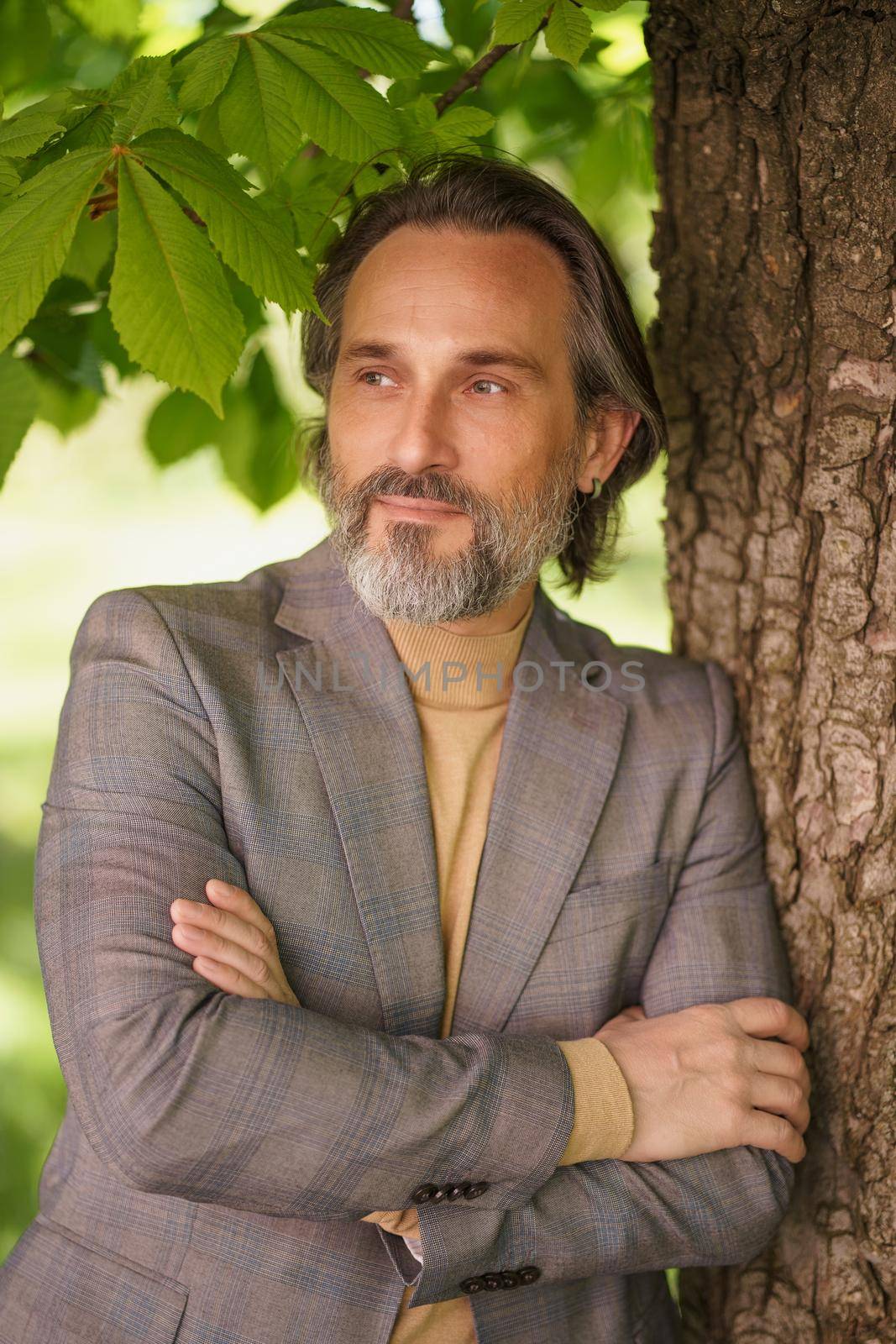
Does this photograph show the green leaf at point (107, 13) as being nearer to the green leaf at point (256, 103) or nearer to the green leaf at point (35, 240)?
the green leaf at point (256, 103)

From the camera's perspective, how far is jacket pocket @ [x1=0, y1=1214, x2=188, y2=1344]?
1.67 metres

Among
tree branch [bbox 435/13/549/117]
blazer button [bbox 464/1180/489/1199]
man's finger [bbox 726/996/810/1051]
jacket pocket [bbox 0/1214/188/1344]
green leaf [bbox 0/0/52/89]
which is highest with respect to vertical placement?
tree branch [bbox 435/13/549/117]

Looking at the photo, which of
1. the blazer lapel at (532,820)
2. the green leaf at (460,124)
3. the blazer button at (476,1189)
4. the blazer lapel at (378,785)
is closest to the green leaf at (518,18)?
the green leaf at (460,124)

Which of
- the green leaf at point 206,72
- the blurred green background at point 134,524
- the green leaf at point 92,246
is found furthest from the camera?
the blurred green background at point 134,524

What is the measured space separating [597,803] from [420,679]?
0.38 metres

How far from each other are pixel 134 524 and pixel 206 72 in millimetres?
4464

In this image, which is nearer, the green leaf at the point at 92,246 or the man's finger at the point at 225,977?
the man's finger at the point at 225,977

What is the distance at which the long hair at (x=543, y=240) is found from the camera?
6.69 ft

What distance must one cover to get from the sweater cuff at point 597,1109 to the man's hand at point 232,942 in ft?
1.40

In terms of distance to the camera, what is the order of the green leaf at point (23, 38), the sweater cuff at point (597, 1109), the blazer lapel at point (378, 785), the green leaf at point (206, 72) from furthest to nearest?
the green leaf at point (23, 38), the blazer lapel at point (378, 785), the sweater cuff at point (597, 1109), the green leaf at point (206, 72)

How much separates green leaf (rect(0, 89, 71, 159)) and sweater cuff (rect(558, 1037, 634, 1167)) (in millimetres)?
1381

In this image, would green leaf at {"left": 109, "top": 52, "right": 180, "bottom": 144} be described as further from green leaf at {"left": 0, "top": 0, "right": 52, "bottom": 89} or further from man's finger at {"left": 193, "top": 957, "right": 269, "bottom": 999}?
man's finger at {"left": 193, "top": 957, "right": 269, "bottom": 999}

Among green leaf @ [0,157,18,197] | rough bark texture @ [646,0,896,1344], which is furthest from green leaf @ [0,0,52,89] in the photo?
rough bark texture @ [646,0,896,1344]

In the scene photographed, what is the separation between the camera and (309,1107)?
4.78 feet
